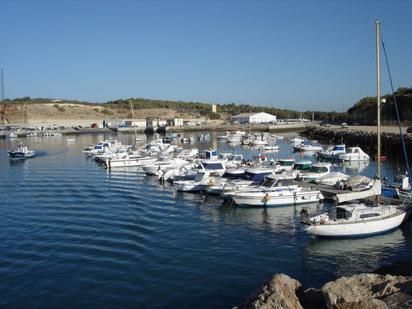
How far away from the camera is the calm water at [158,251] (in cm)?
1770

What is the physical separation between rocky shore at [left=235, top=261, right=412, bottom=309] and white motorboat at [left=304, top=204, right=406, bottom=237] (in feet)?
29.1

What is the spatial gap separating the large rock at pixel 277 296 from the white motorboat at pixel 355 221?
31.7 feet

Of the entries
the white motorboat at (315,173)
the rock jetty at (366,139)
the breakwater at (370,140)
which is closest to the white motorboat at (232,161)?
the white motorboat at (315,173)

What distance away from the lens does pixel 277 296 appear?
1230cm

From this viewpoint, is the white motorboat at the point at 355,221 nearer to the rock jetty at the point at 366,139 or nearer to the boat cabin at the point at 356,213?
the boat cabin at the point at 356,213

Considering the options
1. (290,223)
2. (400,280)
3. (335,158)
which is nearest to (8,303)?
(400,280)

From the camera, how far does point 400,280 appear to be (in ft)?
45.0

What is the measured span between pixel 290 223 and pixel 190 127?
115 metres

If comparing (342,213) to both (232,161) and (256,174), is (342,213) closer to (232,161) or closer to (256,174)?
(256,174)

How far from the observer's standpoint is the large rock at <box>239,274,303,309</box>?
12.1m

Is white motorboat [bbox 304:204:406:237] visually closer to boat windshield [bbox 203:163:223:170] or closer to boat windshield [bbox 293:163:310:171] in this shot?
boat windshield [bbox 203:163:223:170]

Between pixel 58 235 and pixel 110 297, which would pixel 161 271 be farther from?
pixel 58 235

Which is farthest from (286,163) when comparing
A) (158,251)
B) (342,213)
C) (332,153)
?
(158,251)

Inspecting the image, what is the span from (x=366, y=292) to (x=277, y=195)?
17912 millimetres
